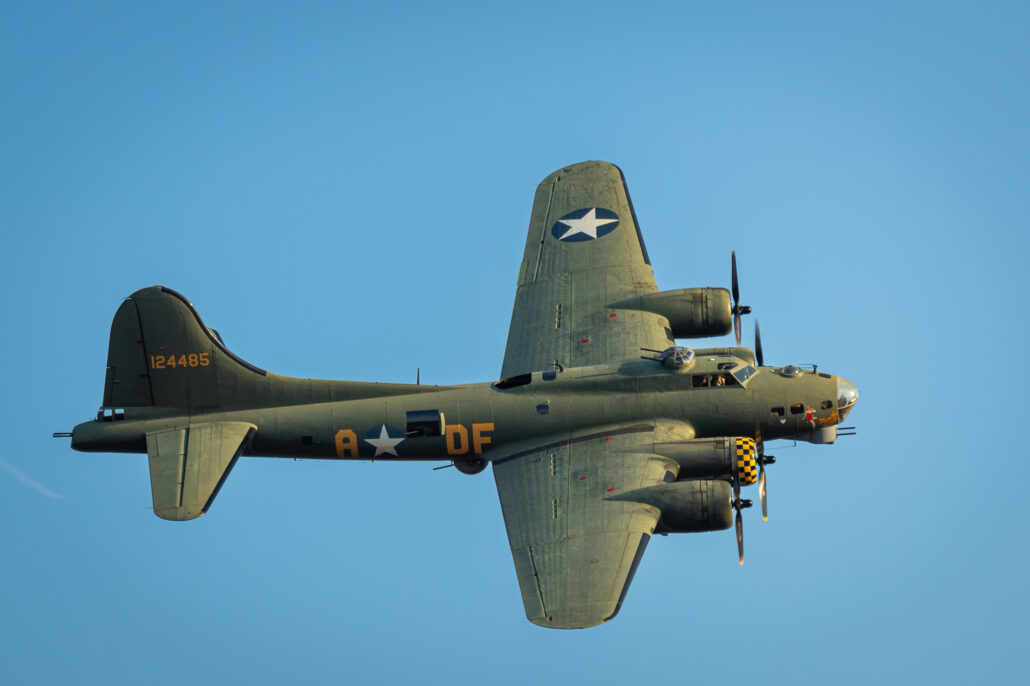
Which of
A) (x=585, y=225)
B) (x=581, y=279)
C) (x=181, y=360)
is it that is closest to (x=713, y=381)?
(x=581, y=279)

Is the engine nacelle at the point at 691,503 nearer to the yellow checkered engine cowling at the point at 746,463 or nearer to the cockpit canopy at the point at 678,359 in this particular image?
the yellow checkered engine cowling at the point at 746,463

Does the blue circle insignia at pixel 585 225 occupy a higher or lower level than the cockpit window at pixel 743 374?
higher

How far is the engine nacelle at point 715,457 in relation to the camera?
1453 inches

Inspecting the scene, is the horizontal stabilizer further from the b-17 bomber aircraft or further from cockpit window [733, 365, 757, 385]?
cockpit window [733, 365, 757, 385]

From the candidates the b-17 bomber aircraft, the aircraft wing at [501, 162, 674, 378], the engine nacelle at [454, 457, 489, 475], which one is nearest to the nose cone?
the b-17 bomber aircraft

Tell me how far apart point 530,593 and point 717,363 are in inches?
352

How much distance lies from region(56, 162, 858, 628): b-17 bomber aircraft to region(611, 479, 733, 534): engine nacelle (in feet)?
0.19

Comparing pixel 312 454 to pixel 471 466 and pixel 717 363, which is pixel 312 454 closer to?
pixel 471 466

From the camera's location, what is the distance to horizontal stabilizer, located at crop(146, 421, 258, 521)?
118 feet

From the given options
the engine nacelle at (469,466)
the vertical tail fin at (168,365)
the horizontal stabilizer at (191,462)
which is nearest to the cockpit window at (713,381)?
the engine nacelle at (469,466)

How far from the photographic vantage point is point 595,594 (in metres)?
34.1

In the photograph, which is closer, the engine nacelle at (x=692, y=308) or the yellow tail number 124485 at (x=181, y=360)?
the yellow tail number 124485 at (x=181, y=360)

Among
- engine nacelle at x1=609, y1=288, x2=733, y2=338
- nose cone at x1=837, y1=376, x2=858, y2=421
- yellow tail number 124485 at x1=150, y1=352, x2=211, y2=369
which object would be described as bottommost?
nose cone at x1=837, y1=376, x2=858, y2=421

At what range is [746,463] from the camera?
121 feet
